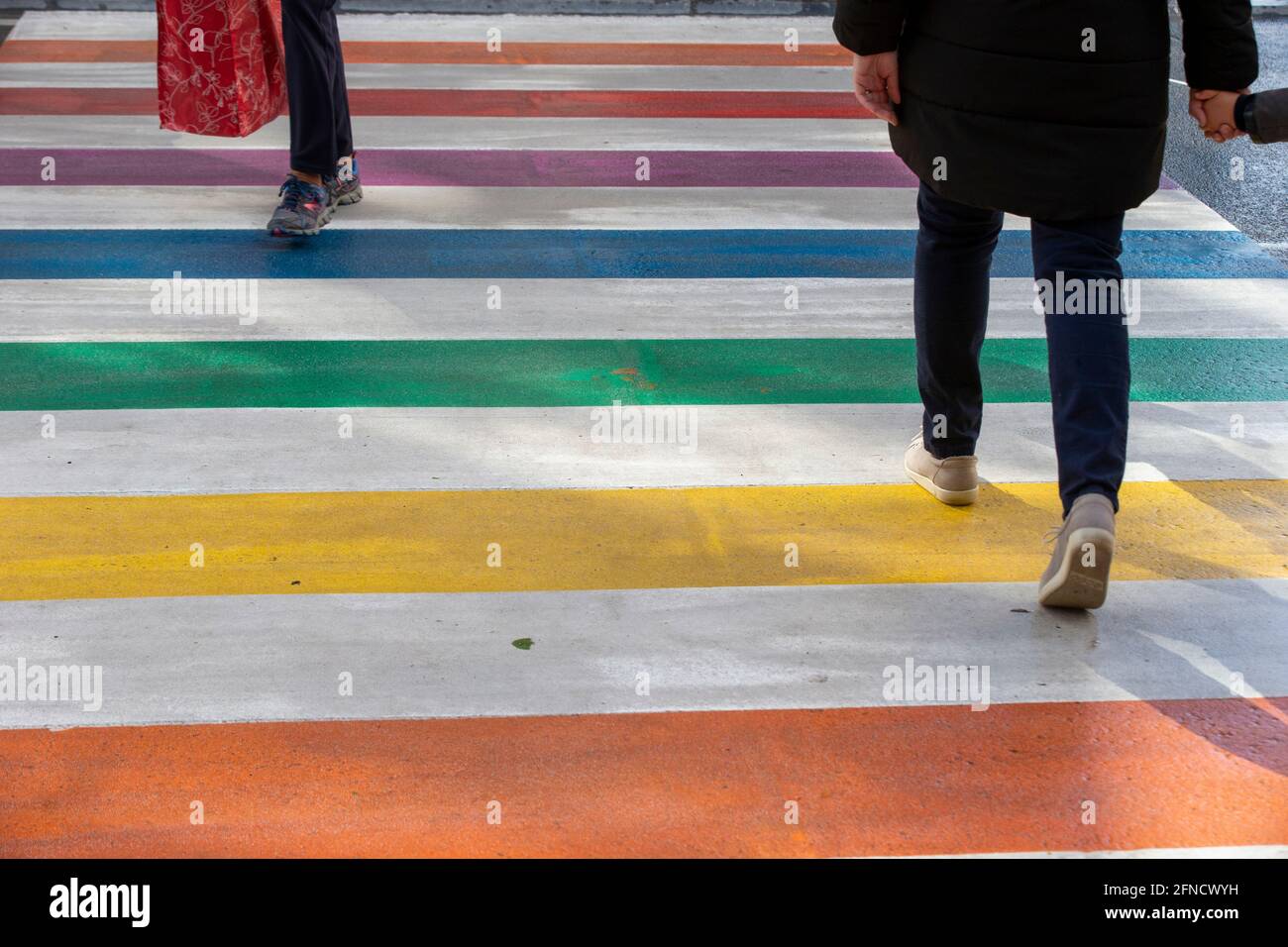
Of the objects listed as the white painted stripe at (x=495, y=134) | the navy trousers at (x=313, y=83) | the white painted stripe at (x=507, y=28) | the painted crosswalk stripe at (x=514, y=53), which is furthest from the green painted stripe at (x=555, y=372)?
the white painted stripe at (x=507, y=28)

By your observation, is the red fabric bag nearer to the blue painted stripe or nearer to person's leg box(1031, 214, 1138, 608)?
the blue painted stripe

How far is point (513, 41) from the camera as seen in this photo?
9344 millimetres

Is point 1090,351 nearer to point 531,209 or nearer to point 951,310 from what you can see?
point 951,310

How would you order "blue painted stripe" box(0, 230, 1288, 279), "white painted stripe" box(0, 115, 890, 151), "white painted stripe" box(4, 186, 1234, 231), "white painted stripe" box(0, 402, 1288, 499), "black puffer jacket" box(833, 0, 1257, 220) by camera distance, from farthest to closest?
"white painted stripe" box(0, 115, 890, 151), "white painted stripe" box(4, 186, 1234, 231), "blue painted stripe" box(0, 230, 1288, 279), "white painted stripe" box(0, 402, 1288, 499), "black puffer jacket" box(833, 0, 1257, 220)

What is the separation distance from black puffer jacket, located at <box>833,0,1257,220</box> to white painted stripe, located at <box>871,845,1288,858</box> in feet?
4.12

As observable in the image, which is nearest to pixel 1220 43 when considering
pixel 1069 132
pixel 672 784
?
pixel 1069 132

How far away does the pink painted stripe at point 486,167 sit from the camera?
637cm

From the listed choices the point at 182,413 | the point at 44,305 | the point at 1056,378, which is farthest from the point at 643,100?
the point at 1056,378

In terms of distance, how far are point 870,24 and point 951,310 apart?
2.19 feet

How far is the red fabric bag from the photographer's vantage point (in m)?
5.39

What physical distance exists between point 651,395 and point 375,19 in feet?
21.1

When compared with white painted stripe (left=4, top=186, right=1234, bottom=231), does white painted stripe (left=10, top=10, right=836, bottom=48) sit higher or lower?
lower

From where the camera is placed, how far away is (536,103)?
773 cm

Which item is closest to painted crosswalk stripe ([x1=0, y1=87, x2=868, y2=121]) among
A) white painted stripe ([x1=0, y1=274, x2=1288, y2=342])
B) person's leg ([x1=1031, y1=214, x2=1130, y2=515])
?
white painted stripe ([x1=0, y1=274, x2=1288, y2=342])
